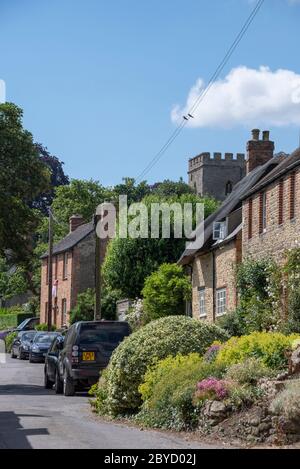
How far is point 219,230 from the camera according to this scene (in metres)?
35.1

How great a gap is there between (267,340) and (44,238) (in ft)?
228

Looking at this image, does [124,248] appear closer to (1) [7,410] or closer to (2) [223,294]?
(2) [223,294]

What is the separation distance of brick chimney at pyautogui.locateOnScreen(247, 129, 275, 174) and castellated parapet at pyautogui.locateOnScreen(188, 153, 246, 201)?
65162 mm

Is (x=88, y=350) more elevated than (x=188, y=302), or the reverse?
(x=188, y=302)

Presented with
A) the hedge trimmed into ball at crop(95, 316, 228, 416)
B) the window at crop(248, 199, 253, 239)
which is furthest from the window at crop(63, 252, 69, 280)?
the hedge trimmed into ball at crop(95, 316, 228, 416)

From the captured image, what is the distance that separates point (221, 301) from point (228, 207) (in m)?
4.35

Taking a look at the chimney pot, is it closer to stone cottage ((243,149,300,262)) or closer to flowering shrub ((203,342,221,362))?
stone cottage ((243,149,300,262))

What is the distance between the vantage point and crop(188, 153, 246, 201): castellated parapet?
106438mm

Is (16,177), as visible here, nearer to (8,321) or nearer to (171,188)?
(8,321)

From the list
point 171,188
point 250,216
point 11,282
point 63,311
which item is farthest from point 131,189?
point 250,216

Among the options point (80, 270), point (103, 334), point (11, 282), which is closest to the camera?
point (103, 334)

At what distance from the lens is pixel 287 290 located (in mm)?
26172

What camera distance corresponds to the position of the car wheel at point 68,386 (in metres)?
22.9

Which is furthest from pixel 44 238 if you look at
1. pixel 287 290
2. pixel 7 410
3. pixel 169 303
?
pixel 7 410
